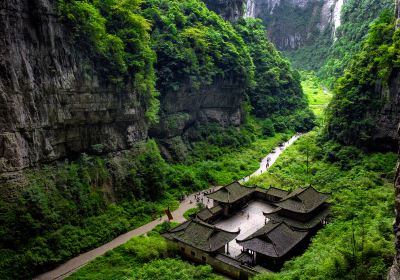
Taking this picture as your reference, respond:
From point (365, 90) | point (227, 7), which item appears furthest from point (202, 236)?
point (227, 7)

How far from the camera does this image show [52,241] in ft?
105

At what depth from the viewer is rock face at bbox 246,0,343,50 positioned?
162375mm

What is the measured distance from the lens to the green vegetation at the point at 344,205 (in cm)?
2270

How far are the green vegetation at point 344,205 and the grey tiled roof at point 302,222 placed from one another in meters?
1.04

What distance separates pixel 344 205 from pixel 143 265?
1864 cm

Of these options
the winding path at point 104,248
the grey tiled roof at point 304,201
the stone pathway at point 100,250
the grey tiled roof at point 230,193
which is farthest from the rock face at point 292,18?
the stone pathway at point 100,250

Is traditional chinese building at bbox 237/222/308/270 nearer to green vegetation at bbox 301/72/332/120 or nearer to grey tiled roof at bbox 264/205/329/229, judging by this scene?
grey tiled roof at bbox 264/205/329/229

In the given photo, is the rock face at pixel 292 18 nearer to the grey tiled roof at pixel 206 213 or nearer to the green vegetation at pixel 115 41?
the green vegetation at pixel 115 41

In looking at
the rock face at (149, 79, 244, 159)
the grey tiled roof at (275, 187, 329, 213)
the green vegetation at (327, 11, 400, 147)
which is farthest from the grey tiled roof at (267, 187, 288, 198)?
the rock face at (149, 79, 244, 159)

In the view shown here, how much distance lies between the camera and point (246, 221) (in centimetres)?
3878

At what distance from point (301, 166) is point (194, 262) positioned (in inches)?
1081

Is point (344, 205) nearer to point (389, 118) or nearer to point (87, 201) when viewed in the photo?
point (389, 118)

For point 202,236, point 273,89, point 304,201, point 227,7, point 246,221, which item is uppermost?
point 227,7

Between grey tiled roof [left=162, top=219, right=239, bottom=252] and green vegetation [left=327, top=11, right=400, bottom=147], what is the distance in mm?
26910
